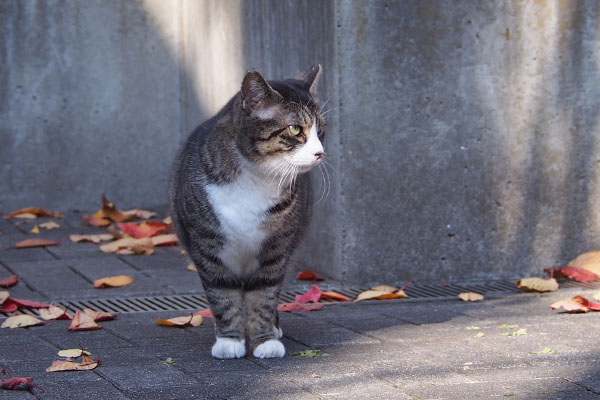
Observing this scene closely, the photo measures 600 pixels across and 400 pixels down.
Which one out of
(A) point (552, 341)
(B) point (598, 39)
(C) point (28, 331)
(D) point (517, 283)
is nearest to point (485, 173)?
(D) point (517, 283)

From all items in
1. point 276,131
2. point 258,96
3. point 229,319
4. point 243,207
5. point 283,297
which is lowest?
point 283,297

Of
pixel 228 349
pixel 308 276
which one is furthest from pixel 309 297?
pixel 228 349

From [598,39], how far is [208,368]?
3117 millimetres

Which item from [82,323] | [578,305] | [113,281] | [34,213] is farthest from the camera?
[34,213]

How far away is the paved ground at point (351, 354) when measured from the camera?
8.87 ft

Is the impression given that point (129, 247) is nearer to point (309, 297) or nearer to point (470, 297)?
point (309, 297)

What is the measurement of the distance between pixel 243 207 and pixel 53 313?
3.88 ft

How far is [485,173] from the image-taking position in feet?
15.3

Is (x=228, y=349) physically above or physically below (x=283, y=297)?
above

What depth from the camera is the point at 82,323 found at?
3.57 metres

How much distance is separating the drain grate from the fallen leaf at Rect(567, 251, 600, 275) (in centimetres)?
10

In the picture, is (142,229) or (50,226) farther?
(50,226)

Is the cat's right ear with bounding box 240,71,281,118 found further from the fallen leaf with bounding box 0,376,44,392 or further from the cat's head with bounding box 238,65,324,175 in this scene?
the fallen leaf with bounding box 0,376,44,392

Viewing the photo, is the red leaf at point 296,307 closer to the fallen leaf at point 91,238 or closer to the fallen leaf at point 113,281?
the fallen leaf at point 113,281
